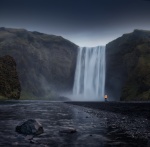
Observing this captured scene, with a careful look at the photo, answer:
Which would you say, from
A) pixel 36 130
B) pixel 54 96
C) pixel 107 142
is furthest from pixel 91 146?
pixel 54 96

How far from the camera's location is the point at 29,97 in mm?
174375

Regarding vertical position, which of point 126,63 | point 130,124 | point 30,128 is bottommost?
point 130,124

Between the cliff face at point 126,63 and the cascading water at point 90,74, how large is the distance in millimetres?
4598

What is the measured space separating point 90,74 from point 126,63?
25470 millimetres

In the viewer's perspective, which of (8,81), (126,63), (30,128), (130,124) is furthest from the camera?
(126,63)

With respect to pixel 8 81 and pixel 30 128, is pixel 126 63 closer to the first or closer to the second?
pixel 8 81

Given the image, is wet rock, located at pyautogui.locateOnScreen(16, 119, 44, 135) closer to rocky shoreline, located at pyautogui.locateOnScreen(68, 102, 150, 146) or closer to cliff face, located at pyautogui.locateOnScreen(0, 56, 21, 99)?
rocky shoreline, located at pyautogui.locateOnScreen(68, 102, 150, 146)

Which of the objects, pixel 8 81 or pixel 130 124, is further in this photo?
pixel 8 81

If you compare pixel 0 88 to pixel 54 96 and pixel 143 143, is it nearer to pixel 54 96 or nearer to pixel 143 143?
pixel 54 96

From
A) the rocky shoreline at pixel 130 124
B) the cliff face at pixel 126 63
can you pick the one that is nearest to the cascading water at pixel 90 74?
the cliff face at pixel 126 63

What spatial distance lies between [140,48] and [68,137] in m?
138

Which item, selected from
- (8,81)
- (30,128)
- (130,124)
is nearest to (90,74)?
(8,81)

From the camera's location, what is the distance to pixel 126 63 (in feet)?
488

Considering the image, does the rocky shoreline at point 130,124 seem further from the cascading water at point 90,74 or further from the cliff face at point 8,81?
the cascading water at point 90,74
